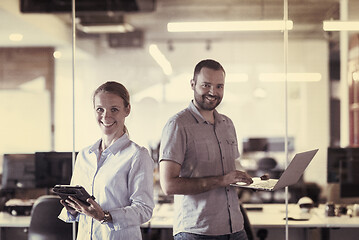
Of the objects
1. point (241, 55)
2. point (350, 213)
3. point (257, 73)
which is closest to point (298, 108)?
point (257, 73)

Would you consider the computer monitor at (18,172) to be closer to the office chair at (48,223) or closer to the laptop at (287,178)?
the office chair at (48,223)

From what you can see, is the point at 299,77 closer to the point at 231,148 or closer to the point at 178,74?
the point at 178,74

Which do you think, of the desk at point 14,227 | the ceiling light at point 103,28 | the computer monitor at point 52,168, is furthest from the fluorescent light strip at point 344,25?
the ceiling light at point 103,28

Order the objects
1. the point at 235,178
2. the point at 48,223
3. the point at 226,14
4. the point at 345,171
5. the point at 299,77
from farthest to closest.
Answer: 1. the point at 299,77
2. the point at 226,14
3. the point at 345,171
4. the point at 48,223
5. the point at 235,178

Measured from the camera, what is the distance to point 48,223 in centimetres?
387

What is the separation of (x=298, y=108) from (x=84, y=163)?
6316mm

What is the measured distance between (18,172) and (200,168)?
262cm

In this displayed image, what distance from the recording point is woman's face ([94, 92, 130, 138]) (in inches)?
97.1

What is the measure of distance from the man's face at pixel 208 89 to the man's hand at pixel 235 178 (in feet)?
1.30

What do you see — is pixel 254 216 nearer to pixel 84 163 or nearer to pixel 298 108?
pixel 84 163

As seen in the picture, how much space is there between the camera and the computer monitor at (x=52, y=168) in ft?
14.4

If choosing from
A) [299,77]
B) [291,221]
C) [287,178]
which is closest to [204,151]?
[287,178]

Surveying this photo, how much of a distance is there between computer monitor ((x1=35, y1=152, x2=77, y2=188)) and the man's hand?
2126mm

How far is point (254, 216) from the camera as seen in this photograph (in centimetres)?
441
